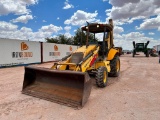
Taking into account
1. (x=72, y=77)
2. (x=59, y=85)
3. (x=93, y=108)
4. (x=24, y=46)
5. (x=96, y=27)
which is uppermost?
(x=96, y=27)

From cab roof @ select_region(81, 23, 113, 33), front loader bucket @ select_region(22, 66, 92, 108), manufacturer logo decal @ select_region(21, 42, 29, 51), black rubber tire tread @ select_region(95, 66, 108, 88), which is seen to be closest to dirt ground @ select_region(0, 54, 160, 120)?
front loader bucket @ select_region(22, 66, 92, 108)

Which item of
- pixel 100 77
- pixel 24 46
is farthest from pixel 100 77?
pixel 24 46

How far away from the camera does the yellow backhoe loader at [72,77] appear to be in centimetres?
484

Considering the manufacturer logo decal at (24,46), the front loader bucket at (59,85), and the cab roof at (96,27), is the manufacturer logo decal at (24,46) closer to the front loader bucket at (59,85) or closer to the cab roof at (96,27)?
A: the cab roof at (96,27)

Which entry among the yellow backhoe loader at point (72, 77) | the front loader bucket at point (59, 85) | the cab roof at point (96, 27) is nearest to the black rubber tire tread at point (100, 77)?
the yellow backhoe loader at point (72, 77)

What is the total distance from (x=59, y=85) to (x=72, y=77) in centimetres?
52

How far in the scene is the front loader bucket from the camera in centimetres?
474

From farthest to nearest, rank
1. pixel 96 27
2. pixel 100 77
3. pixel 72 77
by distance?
pixel 96 27, pixel 100 77, pixel 72 77

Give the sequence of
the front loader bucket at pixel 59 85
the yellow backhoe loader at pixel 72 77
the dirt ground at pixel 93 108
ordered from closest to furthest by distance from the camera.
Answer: the dirt ground at pixel 93 108, the front loader bucket at pixel 59 85, the yellow backhoe loader at pixel 72 77

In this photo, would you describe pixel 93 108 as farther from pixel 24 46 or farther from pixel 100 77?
pixel 24 46

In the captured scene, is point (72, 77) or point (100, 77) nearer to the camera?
point (72, 77)

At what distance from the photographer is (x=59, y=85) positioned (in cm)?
541

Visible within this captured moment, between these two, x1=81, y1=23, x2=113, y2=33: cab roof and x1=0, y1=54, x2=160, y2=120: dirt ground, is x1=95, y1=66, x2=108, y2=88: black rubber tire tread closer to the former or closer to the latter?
x1=0, y1=54, x2=160, y2=120: dirt ground

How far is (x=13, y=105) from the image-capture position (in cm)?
470
